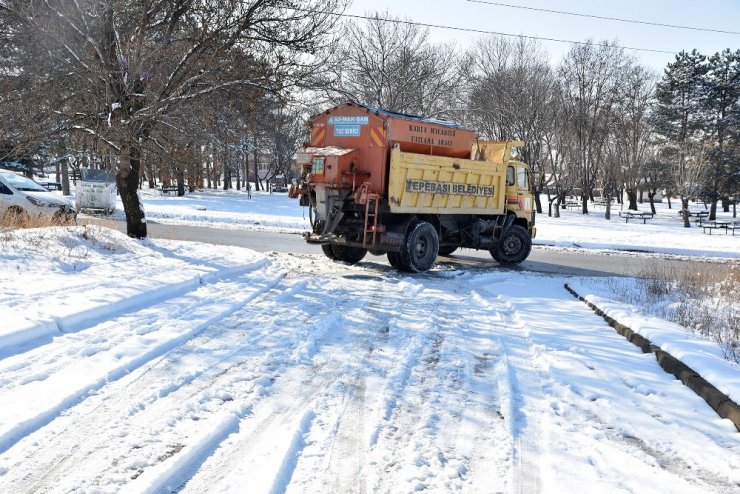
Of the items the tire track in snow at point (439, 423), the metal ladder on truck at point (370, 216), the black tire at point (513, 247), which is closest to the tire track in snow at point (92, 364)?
the tire track in snow at point (439, 423)

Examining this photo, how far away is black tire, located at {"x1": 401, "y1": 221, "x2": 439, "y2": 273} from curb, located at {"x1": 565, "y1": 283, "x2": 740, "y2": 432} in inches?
224

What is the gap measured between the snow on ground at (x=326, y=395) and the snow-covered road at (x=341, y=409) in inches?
0.7

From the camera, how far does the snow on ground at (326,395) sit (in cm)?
356

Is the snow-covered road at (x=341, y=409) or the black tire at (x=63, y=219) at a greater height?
the black tire at (x=63, y=219)

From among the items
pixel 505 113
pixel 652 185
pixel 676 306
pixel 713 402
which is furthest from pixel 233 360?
pixel 652 185

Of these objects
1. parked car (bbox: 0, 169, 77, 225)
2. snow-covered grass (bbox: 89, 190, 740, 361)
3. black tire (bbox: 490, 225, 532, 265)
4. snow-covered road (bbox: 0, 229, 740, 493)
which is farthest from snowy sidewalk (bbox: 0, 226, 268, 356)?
black tire (bbox: 490, 225, 532, 265)

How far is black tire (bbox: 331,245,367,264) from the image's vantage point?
14.4m

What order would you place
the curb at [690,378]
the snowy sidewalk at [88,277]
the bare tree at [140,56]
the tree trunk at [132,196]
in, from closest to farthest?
the curb at [690,378] → the snowy sidewalk at [88,277] → the bare tree at [140,56] → the tree trunk at [132,196]

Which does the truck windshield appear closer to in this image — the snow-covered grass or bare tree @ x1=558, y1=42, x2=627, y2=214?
the snow-covered grass

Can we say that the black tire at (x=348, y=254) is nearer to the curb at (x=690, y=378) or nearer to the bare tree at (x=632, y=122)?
the curb at (x=690, y=378)

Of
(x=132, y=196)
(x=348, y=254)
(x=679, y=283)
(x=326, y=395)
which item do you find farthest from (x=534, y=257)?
(x=326, y=395)

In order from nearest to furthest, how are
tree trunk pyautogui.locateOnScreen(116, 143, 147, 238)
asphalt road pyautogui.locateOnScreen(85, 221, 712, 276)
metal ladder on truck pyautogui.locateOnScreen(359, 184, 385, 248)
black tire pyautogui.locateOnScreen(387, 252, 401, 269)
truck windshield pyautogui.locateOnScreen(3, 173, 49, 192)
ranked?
metal ladder on truck pyautogui.locateOnScreen(359, 184, 385, 248)
black tire pyautogui.locateOnScreen(387, 252, 401, 269)
tree trunk pyautogui.locateOnScreen(116, 143, 147, 238)
asphalt road pyautogui.locateOnScreen(85, 221, 712, 276)
truck windshield pyautogui.locateOnScreen(3, 173, 49, 192)

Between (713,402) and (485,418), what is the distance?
6.56 ft

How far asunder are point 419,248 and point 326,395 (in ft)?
28.4
